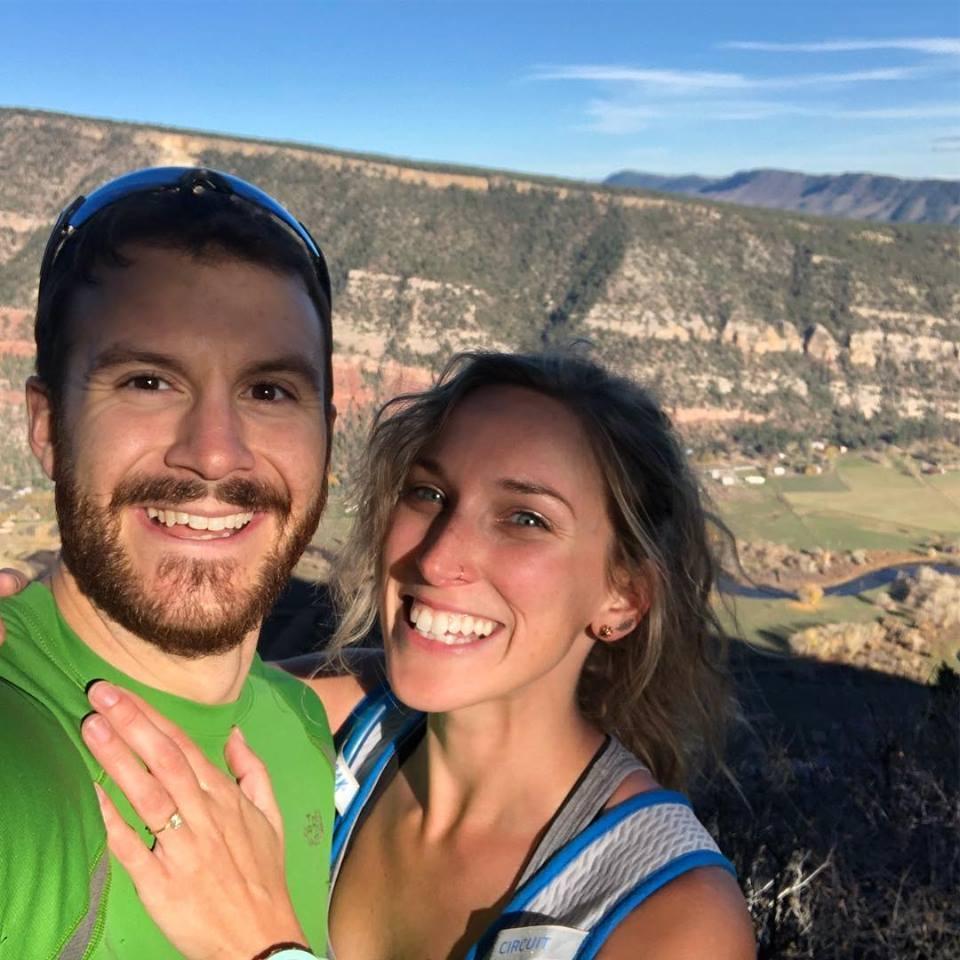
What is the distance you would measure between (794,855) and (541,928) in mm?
4054

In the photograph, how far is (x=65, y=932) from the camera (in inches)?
53.7

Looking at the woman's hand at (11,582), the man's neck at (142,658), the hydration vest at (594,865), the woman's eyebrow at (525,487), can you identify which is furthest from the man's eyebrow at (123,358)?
the hydration vest at (594,865)

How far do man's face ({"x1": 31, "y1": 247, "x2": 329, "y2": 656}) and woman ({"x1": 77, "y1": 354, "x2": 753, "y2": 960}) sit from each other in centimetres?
24

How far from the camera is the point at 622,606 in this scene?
2.60 meters

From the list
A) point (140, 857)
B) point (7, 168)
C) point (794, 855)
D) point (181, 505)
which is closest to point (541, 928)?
point (140, 857)

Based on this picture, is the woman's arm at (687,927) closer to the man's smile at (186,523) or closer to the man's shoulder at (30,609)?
the man's smile at (186,523)

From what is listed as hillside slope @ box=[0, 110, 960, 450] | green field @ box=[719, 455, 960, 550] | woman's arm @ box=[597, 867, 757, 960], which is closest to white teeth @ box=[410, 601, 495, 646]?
woman's arm @ box=[597, 867, 757, 960]

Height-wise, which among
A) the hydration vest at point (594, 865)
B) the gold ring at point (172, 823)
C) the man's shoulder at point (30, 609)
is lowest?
the hydration vest at point (594, 865)

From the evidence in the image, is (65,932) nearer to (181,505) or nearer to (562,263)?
(181,505)

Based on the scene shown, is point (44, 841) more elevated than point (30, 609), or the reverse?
point (30, 609)

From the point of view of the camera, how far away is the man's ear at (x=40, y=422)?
195cm

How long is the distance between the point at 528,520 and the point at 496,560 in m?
0.13

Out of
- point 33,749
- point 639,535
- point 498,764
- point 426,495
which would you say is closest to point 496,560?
point 426,495

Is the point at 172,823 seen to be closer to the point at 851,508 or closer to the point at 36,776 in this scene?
the point at 36,776
